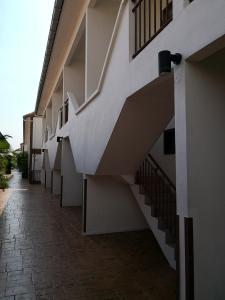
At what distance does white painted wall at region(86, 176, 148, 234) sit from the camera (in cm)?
767

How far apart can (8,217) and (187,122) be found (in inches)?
319

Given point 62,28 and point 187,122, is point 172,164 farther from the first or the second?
point 62,28

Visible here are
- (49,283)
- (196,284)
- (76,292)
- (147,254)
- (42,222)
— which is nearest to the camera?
(196,284)

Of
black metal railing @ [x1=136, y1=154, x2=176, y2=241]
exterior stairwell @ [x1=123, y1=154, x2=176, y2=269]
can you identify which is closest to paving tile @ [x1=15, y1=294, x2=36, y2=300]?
exterior stairwell @ [x1=123, y1=154, x2=176, y2=269]

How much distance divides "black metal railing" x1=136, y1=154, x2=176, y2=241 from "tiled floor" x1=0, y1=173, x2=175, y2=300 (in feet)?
2.46

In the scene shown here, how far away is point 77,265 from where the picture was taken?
525cm

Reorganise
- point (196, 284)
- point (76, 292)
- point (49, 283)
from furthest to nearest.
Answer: point (49, 283) → point (76, 292) → point (196, 284)

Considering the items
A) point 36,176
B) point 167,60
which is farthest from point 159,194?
point 36,176

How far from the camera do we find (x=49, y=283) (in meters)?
4.46

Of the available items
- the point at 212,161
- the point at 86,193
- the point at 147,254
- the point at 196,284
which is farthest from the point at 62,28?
the point at 196,284

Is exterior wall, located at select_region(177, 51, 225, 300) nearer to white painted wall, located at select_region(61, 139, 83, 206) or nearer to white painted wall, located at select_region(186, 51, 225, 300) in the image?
white painted wall, located at select_region(186, 51, 225, 300)

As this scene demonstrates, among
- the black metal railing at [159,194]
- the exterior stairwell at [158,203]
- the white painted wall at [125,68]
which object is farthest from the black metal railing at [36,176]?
the black metal railing at [159,194]

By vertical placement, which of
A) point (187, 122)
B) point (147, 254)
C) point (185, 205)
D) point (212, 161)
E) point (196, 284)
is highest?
point (187, 122)

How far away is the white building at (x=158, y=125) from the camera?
301 centimetres
